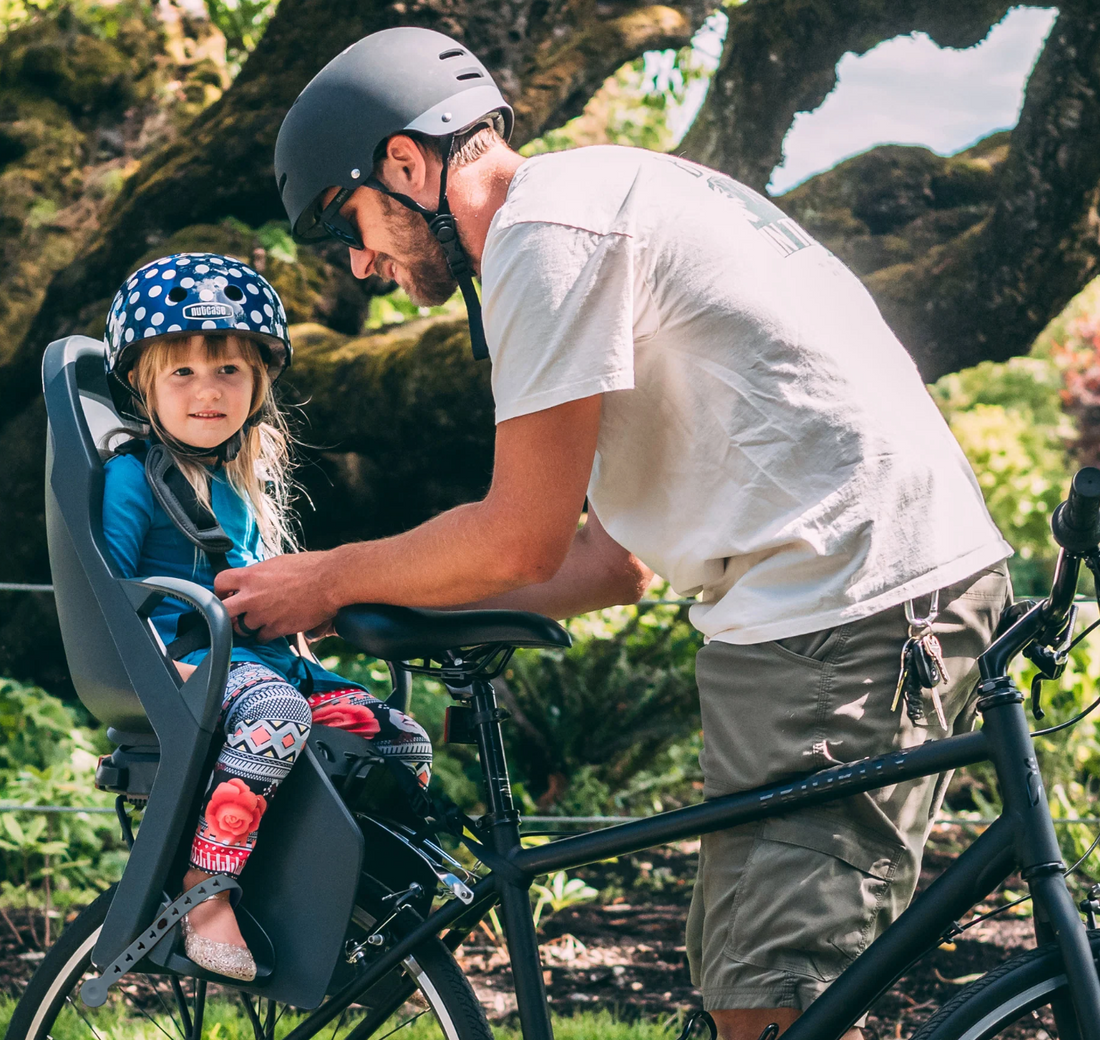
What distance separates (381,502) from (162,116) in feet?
9.59

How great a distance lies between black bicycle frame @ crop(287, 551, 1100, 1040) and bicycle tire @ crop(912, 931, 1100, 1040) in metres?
0.03

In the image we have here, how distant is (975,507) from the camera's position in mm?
1899

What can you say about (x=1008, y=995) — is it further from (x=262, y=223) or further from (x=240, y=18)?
(x=240, y=18)

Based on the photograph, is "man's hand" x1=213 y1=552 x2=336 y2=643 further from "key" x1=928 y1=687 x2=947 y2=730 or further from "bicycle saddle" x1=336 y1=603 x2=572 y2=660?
"key" x1=928 y1=687 x2=947 y2=730

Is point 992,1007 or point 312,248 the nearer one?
point 992,1007

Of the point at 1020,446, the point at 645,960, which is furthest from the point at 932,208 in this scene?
the point at 1020,446

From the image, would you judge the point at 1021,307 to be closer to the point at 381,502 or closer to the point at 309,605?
the point at 381,502

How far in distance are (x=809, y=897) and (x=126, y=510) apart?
A: 1305mm

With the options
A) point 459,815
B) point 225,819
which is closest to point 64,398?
point 225,819

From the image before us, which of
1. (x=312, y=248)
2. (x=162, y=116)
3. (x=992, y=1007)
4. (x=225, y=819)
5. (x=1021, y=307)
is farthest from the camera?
(x=162, y=116)

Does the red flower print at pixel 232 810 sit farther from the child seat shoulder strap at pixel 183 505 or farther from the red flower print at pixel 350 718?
the child seat shoulder strap at pixel 183 505

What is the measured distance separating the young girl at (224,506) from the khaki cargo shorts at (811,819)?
0.65 metres

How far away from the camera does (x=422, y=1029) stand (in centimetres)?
273

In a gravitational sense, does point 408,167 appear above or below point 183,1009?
above
